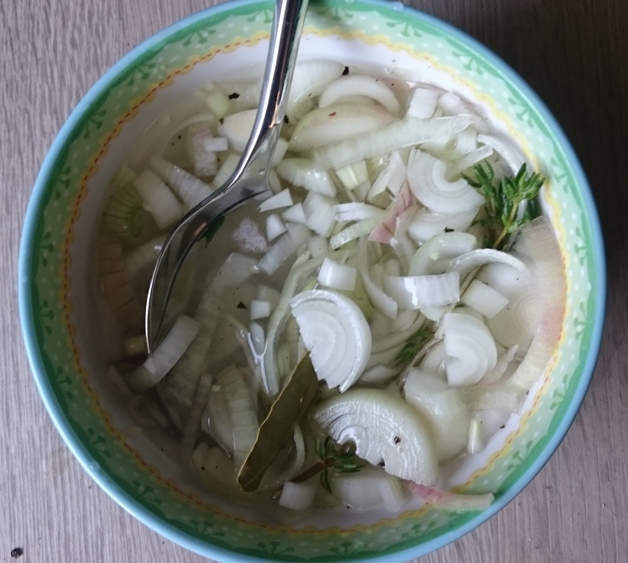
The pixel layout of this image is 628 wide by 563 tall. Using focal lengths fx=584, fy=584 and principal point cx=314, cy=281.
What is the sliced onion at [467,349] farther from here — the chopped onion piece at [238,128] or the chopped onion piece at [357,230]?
the chopped onion piece at [238,128]

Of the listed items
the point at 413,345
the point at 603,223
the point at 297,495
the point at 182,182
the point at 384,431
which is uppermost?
the point at 603,223

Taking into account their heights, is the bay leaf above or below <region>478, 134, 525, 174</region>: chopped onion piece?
below

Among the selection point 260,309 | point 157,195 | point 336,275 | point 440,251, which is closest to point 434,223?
point 440,251

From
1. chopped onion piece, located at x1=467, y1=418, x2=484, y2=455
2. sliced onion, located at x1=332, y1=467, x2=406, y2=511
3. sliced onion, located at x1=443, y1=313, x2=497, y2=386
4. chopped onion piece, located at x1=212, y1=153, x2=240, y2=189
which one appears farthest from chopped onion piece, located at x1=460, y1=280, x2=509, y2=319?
chopped onion piece, located at x1=212, y1=153, x2=240, y2=189

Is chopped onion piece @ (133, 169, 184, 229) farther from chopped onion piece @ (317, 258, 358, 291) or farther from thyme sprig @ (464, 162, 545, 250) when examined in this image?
thyme sprig @ (464, 162, 545, 250)

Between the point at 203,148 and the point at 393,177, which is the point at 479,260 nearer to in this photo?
the point at 393,177

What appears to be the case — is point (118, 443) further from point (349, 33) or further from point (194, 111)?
point (349, 33)
